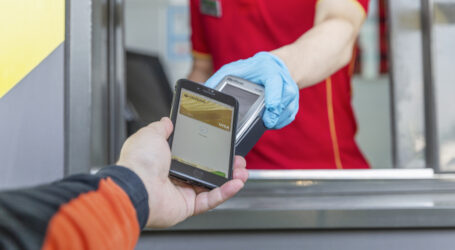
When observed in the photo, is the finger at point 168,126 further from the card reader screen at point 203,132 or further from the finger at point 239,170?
the finger at point 239,170

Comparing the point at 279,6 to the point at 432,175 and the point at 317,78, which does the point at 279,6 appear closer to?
the point at 317,78

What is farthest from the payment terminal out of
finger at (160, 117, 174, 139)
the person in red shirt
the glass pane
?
the glass pane

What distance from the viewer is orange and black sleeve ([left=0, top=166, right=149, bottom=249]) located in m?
A: 0.39

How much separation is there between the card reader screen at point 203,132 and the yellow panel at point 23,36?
0.35 m

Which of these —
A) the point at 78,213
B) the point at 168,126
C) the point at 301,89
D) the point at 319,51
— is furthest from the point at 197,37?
the point at 78,213

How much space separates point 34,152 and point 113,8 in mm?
605

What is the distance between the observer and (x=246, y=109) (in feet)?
2.53

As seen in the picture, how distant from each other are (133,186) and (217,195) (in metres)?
0.20

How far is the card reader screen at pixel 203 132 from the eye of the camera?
0.70 meters

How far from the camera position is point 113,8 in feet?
4.44

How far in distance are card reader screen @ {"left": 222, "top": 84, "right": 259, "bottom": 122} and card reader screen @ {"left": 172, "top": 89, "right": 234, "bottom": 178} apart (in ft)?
0.15

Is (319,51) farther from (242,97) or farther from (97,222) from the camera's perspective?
(97,222)

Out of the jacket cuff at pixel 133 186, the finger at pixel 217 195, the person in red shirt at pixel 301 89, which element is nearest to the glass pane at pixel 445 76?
the person in red shirt at pixel 301 89

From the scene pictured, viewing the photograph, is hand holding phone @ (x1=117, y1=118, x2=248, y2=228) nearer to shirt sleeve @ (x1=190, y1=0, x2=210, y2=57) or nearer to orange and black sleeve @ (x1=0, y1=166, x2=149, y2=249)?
orange and black sleeve @ (x1=0, y1=166, x2=149, y2=249)
